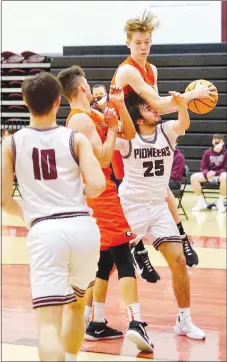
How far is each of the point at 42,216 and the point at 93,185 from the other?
0.29m

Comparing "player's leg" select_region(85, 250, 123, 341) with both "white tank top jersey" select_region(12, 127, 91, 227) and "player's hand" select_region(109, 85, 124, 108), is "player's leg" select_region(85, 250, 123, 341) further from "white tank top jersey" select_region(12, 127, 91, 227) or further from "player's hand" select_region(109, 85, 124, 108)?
"white tank top jersey" select_region(12, 127, 91, 227)

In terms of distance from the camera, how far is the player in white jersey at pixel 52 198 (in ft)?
11.3

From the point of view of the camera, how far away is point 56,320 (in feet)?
11.4

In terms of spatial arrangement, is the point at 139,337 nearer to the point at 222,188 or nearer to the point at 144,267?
the point at 144,267

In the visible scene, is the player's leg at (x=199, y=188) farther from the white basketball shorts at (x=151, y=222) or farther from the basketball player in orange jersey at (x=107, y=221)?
the basketball player in orange jersey at (x=107, y=221)

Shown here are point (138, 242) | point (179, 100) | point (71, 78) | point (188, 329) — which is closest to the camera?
point (71, 78)

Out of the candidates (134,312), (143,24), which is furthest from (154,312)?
(143,24)

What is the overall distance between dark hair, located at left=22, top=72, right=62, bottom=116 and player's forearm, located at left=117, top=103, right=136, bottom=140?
113 centimetres

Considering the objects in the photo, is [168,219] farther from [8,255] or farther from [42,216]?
[8,255]

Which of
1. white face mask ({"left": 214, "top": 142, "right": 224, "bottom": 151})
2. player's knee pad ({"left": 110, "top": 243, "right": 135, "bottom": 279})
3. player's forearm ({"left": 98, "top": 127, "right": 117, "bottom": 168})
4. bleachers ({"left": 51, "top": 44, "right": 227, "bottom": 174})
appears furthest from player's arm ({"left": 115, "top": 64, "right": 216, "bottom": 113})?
bleachers ({"left": 51, "top": 44, "right": 227, "bottom": 174})

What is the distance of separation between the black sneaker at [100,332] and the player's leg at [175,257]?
0.43m

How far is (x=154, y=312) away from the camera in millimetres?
5637

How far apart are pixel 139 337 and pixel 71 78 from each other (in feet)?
5.41

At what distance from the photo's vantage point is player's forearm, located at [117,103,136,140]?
15.5 feet
